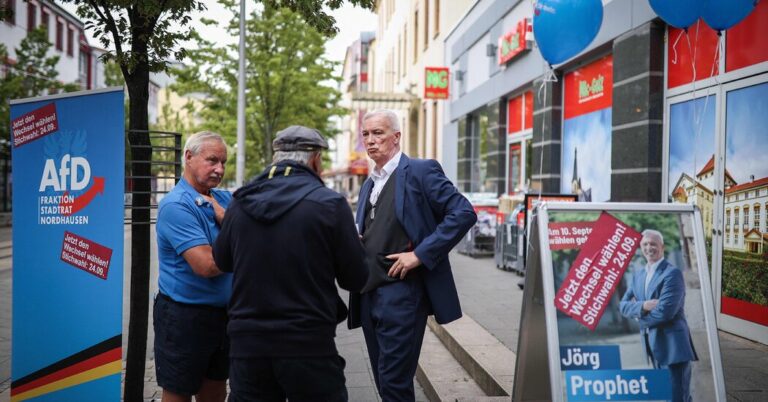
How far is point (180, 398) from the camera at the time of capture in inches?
131

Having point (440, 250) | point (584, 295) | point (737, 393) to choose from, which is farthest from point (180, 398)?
point (737, 393)

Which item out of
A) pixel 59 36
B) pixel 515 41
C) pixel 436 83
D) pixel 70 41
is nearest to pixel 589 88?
pixel 515 41

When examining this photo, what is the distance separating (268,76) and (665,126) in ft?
59.7

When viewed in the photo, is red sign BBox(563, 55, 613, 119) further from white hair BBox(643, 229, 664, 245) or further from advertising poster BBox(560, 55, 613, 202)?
white hair BBox(643, 229, 664, 245)

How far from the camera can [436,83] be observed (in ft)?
62.2

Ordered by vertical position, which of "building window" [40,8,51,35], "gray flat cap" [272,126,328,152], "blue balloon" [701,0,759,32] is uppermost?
"building window" [40,8,51,35]

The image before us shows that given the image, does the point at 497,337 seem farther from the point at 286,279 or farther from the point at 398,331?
the point at 286,279

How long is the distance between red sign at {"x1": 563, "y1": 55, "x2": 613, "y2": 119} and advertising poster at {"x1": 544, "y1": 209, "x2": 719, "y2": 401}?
643 centimetres

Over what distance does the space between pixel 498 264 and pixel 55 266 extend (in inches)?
343

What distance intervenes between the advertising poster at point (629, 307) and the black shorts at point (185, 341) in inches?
65.3

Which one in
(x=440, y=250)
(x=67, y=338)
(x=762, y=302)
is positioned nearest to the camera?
(x=440, y=250)

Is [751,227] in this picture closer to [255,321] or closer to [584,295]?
[584,295]

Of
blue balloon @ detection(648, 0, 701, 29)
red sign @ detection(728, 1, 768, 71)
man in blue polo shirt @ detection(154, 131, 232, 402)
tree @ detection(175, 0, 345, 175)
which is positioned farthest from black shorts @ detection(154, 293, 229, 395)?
tree @ detection(175, 0, 345, 175)

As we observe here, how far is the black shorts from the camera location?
128 inches
